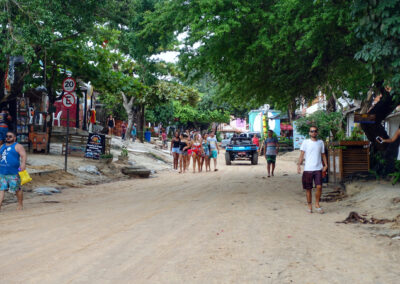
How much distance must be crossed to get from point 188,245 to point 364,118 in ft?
27.5

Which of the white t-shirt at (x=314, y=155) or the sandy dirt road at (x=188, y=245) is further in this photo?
the white t-shirt at (x=314, y=155)

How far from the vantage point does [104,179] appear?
1653cm

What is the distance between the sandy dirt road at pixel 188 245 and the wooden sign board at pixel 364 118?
328cm

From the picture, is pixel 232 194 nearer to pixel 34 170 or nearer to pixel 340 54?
pixel 340 54

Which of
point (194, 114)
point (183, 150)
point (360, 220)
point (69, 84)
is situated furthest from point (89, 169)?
point (194, 114)

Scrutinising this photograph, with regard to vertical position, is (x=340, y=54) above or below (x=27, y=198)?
above

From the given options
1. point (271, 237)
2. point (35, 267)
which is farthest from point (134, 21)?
point (35, 267)

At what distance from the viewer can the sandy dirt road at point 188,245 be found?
4.70m

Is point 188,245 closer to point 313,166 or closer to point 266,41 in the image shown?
point 313,166

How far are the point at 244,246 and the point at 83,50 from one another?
12396mm

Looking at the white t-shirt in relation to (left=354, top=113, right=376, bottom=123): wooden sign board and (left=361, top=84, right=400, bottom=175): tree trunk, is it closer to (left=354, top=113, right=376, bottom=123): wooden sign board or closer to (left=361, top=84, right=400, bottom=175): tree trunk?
(left=354, top=113, right=376, bottom=123): wooden sign board

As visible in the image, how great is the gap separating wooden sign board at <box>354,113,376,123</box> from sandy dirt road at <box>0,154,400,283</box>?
3.28 metres

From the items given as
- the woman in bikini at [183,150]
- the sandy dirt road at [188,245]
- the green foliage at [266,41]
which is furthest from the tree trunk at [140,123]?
the sandy dirt road at [188,245]

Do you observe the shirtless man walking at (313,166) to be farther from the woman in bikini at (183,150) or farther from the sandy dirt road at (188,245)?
the woman in bikini at (183,150)
